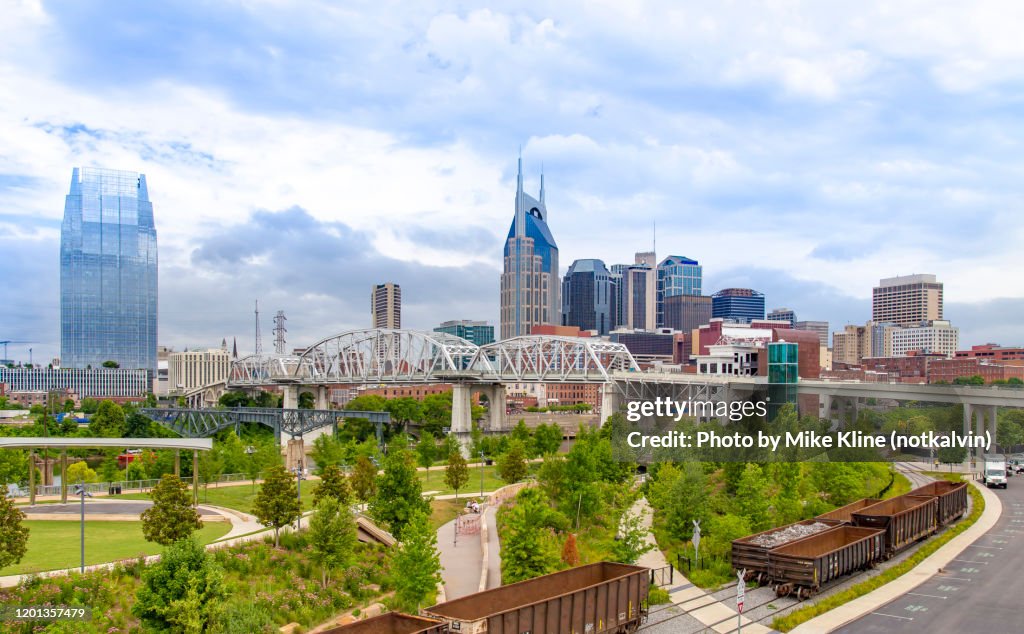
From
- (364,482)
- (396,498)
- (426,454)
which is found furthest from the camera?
(426,454)

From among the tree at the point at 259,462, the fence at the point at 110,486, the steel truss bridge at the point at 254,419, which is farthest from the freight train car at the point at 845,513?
the steel truss bridge at the point at 254,419

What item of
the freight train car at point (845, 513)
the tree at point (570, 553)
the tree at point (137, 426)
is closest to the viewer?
the tree at point (570, 553)

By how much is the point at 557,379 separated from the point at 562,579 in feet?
352

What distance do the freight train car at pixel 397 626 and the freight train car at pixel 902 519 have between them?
26.8m

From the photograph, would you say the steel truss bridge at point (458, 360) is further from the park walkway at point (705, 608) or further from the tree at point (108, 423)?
the park walkway at point (705, 608)

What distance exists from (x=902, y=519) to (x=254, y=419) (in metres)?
102

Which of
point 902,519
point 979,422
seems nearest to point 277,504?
point 902,519

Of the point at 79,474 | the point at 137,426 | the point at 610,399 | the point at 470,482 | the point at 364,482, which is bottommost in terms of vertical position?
the point at 137,426

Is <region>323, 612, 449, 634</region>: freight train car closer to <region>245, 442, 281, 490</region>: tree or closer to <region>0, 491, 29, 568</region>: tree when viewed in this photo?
<region>0, 491, 29, 568</region>: tree

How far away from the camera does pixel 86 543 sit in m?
38.3

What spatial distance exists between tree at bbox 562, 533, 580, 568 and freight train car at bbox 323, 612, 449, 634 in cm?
1509

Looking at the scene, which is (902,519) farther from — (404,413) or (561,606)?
(404,413)

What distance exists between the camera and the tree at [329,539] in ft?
116

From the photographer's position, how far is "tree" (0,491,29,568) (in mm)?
30859
